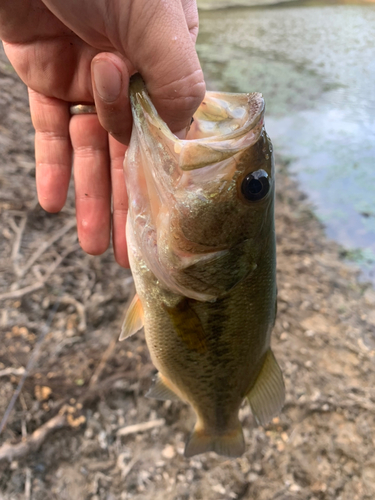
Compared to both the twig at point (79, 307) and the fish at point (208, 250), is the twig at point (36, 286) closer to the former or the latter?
the twig at point (79, 307)

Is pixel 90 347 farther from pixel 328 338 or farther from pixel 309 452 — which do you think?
pixel 328 338

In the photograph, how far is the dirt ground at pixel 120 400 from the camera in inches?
94.4

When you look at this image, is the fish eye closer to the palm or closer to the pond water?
the palm

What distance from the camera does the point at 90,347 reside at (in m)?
2.91

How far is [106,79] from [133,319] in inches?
42.8

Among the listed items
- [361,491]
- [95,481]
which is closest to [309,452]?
[361,491]

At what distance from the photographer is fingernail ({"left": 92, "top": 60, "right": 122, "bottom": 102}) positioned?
123 centimetres

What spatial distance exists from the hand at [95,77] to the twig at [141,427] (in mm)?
1349

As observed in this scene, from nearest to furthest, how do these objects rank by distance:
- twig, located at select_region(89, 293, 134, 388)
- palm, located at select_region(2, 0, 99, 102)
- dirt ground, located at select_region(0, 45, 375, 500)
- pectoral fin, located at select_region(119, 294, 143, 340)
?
palm, located at select_region(2, 0, 99, 102) < pectoral fin, located at select_region(119, 294, 143, 340) < dirt ground, located at select_region(0, 45, 375, 500) < twig, located at select_region(89, 293, 134, 388)

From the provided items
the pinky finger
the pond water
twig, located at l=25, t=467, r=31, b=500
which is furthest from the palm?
the pond water

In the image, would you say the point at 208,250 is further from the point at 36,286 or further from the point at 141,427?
the point at 36,286

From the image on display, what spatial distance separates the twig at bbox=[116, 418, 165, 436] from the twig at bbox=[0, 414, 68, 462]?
1.31ft

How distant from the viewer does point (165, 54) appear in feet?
4.00

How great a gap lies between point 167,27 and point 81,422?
2.47 m
